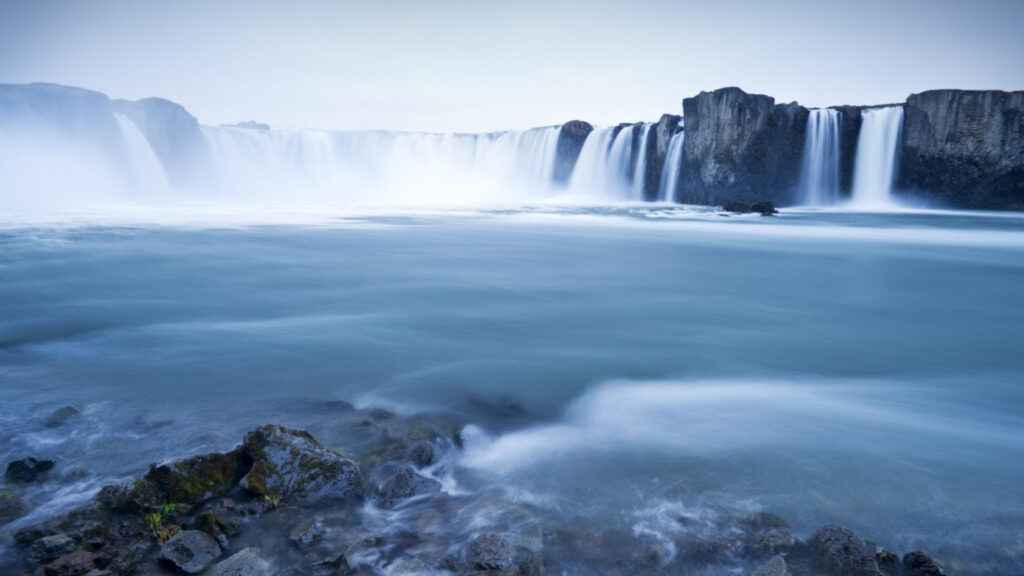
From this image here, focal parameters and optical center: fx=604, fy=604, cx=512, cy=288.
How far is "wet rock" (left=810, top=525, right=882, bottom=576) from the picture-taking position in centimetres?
296

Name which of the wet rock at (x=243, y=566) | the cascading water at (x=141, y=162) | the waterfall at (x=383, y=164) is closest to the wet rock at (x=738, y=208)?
the waterfall at (x=383, y=164)

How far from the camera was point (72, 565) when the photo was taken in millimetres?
2762

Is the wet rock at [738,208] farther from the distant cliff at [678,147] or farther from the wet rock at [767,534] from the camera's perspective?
the wet rock at [767,534]

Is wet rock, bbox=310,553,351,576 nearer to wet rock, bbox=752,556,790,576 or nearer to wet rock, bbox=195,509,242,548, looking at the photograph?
wet rock, bbox=195,509,242,548

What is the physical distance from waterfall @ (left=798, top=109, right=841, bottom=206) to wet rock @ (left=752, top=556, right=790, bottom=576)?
35141mm

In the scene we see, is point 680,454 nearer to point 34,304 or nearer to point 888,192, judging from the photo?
point 34,304

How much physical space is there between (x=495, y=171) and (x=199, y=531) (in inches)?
1867

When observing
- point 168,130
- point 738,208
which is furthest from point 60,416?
point 168,130

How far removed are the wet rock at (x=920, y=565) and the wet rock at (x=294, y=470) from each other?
2963mm

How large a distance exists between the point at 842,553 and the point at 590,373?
3.26 meters

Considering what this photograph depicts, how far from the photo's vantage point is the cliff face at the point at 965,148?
29.5m

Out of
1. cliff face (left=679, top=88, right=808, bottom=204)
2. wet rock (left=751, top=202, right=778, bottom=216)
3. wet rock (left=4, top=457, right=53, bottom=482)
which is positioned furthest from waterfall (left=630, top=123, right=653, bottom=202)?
wet rock (left=4, top=457, right=53, bottom=482)

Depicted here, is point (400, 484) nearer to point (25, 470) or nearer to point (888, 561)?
point (25, 470)

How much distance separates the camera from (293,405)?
5012mm
